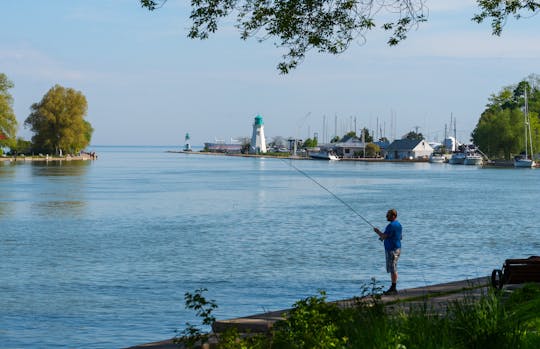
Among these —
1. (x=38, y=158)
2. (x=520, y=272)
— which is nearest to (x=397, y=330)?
(x=520, y=272)

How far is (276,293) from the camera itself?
867 inches

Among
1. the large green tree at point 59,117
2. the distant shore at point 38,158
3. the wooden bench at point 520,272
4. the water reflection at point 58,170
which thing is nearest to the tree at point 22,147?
the distant shore at point 38,158

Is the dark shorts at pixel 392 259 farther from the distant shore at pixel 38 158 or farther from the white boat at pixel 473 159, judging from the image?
the white boat at pixel 473 159

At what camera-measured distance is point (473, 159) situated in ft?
602

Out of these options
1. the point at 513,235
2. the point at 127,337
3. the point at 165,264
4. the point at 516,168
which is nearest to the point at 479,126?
the point at 516,168

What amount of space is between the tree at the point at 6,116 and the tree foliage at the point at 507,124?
91387mm

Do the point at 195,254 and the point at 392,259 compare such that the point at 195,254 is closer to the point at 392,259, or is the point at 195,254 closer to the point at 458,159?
the point at 392,259

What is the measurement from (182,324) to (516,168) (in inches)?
5947

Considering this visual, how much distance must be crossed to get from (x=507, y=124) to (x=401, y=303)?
15128 centimetres

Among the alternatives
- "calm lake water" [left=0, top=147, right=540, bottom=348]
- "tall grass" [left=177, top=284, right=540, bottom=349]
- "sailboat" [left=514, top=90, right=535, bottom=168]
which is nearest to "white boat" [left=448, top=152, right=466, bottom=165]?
"sailboat" [left=514, top=90, right=535, bottom=168]

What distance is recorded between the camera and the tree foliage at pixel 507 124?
160 metres

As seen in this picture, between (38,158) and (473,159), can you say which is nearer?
(38,158)

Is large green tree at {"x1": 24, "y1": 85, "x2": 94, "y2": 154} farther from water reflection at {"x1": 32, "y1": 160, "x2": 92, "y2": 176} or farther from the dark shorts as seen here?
the dark shorts

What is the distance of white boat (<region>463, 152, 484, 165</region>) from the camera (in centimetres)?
18232
